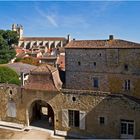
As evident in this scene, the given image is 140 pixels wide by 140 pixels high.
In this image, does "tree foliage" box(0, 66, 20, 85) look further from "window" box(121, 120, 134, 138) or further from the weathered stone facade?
"window" box(121, 120, 134, 138)

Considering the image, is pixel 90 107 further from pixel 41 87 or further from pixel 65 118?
pixel 41 87

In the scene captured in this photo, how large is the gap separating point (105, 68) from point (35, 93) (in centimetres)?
811

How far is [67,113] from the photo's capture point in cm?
2412

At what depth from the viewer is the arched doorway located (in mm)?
26506

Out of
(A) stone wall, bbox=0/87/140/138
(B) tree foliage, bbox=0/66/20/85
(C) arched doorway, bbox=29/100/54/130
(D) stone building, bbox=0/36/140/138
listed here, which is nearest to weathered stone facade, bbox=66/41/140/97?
(D) stone building, bbox=0/36/140/138

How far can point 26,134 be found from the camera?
80.1 feet

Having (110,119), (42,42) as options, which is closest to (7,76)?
(110,119)

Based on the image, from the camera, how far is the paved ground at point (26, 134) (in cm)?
2372

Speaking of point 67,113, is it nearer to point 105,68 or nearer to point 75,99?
point 75,99

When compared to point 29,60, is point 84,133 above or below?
below

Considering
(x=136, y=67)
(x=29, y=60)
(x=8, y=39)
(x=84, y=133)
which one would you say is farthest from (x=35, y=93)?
(x=8, y=39)

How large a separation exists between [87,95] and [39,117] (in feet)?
25.8

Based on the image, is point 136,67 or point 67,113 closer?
point 67,113

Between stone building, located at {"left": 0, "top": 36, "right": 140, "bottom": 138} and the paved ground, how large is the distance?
1.04 meters
